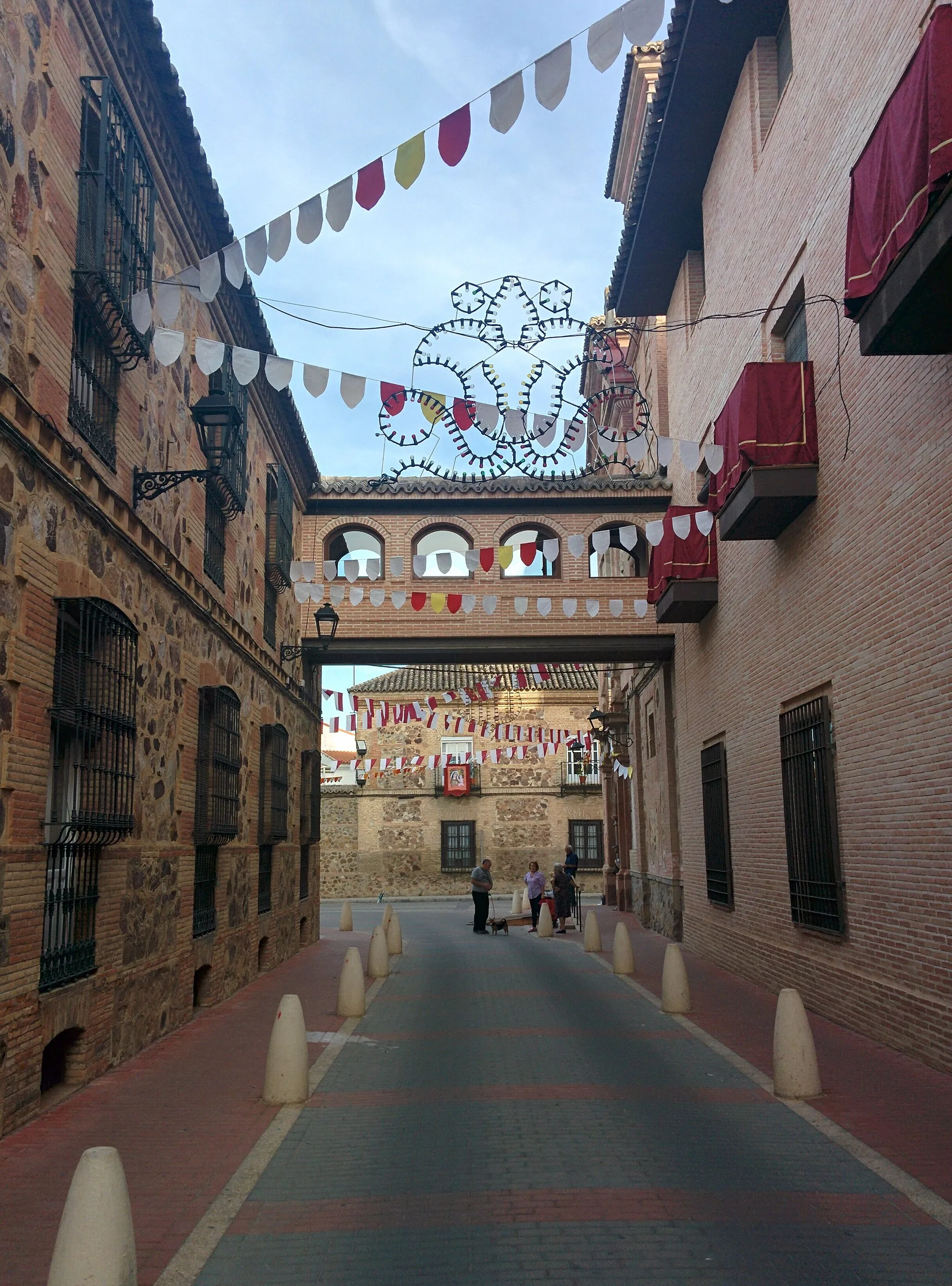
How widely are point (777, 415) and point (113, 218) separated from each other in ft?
22.8

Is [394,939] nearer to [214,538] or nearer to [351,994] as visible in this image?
[351,994]

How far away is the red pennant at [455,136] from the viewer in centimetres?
763

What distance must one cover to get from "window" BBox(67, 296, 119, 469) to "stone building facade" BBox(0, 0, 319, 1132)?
3 centimetres

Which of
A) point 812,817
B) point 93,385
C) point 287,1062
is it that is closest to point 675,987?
point 812,817

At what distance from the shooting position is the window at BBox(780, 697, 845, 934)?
12.0 m

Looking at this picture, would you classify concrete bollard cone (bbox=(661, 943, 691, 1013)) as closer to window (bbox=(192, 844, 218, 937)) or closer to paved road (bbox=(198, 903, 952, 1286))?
paved road (bbox=(198, 903, 952, 1286))

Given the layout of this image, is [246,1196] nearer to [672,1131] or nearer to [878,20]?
[672,1131]

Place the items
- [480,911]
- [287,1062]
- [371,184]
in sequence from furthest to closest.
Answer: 1. [480,911]
2. [287,1062]
3. [371,184]

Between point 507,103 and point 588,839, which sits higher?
point 507,103

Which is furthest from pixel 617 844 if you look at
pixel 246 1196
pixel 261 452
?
pixel 246 1196

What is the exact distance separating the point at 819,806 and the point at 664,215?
1077cm

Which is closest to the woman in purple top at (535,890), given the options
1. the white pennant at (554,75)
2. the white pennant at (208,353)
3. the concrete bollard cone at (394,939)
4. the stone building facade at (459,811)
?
the concrete bollard cone at (394,939)

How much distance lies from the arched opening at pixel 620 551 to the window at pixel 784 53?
19.4 ft

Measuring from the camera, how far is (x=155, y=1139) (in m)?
7.33
